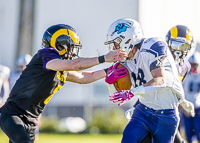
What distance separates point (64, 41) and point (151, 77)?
44.3 inches

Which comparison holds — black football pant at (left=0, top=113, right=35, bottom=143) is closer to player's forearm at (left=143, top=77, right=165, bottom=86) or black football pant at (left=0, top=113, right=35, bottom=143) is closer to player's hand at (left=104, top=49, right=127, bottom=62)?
player's hand at (left=104, top=49, right=127, bottom=62)

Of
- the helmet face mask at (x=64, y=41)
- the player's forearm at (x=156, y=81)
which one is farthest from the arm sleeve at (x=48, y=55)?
the player's forearm at (x=156, y=81)

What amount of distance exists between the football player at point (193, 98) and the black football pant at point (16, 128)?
14.4ft

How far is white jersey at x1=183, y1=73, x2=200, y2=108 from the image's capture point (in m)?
8.42

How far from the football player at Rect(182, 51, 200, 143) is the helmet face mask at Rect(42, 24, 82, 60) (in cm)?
407

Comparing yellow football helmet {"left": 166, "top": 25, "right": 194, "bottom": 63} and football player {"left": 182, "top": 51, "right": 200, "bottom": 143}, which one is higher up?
yellow football helmet {"left": 166, "top": 25, "right": 194, "bottom": 63}

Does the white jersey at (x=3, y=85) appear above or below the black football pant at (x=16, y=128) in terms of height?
below

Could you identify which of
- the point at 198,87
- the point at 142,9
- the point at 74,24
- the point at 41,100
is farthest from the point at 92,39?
the point at 41,100

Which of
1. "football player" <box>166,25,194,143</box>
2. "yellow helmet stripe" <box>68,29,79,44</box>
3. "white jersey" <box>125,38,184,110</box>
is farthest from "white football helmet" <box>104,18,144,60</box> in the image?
"football player" <box>166,25,194,143</box>

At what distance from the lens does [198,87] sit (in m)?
8.64

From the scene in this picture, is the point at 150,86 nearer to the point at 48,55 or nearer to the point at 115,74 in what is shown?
the point at 115,74

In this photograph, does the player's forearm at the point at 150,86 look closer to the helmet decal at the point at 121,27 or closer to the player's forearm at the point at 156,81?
the player's forearm at the point at 156,81

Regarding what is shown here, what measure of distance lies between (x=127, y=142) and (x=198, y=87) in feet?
14.8

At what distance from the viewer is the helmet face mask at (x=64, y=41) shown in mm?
A: 4949
